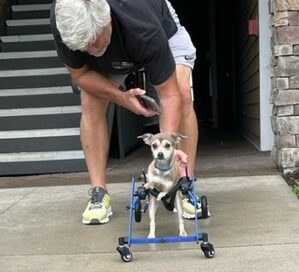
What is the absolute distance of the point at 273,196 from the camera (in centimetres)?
422

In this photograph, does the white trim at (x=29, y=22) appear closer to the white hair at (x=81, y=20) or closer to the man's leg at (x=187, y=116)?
the man's leg at (x=187, y=116)

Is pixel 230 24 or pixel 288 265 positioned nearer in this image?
pixel 288 265

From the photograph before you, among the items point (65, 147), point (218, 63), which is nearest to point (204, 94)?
point (218, 63)

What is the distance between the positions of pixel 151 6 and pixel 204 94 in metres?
10.7

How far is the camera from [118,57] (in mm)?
3311

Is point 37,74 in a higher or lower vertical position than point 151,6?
lower

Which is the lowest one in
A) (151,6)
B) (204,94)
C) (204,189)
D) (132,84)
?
(204,94)

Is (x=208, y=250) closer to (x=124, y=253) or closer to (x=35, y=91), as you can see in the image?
(x=124, y=253)

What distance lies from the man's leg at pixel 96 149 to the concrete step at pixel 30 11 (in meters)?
4.60

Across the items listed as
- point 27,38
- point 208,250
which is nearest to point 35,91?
point 27,38

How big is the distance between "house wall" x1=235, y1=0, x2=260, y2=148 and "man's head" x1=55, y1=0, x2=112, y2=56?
13.5ft

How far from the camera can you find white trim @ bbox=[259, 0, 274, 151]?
613 cm

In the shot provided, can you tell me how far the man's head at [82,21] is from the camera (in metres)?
2.77

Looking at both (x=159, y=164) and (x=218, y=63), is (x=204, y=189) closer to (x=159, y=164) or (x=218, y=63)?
(x=159, y=164)
